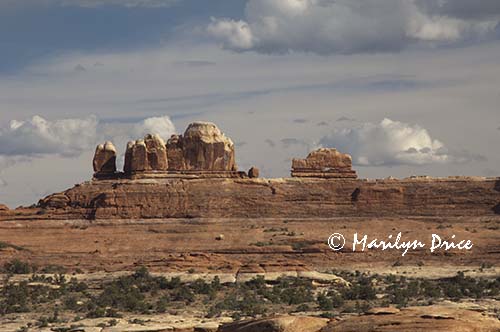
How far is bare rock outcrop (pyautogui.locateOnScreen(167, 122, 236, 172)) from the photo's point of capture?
70.8m

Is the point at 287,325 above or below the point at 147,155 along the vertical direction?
below

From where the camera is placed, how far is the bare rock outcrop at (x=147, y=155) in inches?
2751

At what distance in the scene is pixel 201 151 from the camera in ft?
232

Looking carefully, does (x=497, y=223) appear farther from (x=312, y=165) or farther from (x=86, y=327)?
(x=86, y=327)

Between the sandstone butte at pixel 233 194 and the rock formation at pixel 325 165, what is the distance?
152 mm

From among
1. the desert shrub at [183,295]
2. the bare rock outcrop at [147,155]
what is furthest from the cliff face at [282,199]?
the desert shrub at [183,295]

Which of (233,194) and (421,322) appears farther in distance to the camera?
(233,194)

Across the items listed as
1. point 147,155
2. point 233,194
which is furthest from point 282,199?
point 147,155

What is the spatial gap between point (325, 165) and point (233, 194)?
8.13 m

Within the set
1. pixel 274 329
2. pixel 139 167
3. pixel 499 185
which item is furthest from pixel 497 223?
pixel 274 329

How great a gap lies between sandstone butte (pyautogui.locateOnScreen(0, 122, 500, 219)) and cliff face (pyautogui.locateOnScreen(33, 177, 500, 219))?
7 cm

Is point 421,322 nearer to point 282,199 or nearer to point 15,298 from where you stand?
point 15,298

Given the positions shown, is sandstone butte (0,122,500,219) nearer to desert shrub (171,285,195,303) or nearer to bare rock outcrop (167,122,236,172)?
bare rock outcrop (167,122,236,172)

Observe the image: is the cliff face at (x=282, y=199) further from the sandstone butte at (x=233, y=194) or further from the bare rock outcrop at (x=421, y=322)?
the bare rock outcrop at (x=421, y=322)
